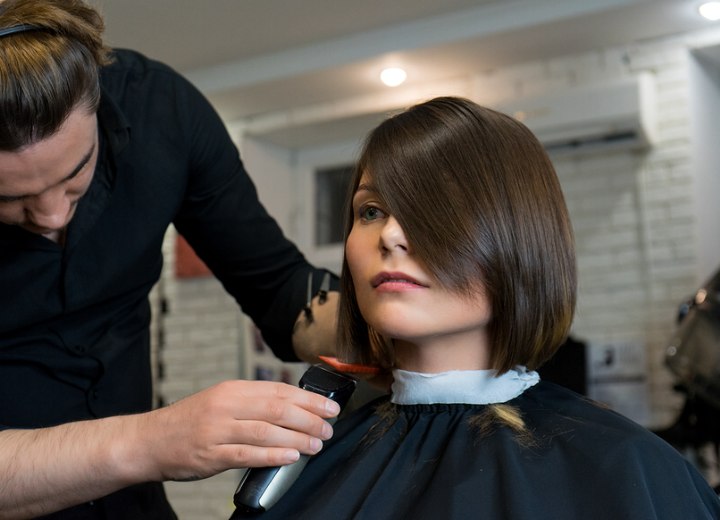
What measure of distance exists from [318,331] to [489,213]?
17.4 inches

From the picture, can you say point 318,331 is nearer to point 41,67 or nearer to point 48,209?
point 48,209

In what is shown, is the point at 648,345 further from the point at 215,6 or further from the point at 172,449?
the point at 172,449

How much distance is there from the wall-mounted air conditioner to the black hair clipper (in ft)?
12.1

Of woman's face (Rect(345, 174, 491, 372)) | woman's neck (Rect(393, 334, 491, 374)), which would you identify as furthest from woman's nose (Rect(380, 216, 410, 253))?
woman's neck (Rect(393, 334, 491, 374))

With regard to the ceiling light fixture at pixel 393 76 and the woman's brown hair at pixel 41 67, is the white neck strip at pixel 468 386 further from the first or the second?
the ceiling light fixture at pixel 393 76

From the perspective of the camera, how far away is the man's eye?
1289 millimetres

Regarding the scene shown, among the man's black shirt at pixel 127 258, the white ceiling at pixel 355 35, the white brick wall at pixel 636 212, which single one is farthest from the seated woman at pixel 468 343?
the white ceiling at pixel 355 35

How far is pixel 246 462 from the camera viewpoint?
3.69 feet

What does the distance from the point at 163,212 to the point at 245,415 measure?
61cm

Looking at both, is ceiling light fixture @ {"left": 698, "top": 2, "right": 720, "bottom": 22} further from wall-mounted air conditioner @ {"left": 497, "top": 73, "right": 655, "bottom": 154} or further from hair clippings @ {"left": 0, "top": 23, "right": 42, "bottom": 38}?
hair clippings @ {"left": 0, "top": 23, "right": 42, "bottom": 38}

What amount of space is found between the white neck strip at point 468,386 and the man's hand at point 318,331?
227mm

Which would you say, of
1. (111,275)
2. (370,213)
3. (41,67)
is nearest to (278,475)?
(370,213)

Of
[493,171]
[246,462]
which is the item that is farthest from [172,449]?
[493,171]

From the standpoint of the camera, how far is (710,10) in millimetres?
4473
